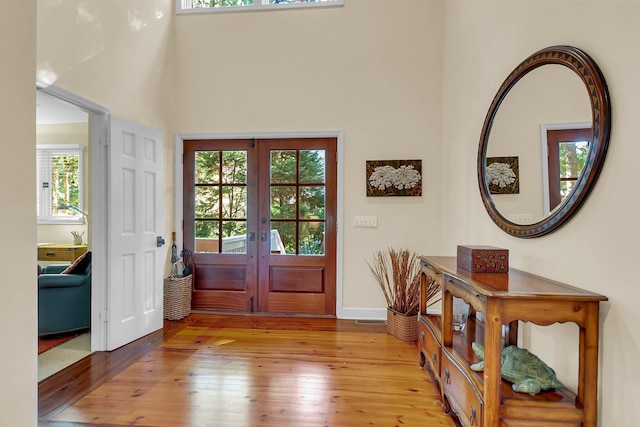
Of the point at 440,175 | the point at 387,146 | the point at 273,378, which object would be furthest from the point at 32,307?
the point at 440,175

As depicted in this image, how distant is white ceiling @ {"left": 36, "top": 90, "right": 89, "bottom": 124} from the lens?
14.2 ft

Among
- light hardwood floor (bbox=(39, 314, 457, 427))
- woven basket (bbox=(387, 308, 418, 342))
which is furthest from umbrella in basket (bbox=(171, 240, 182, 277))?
woven basket (bbox=(387, 308, 418, 342))

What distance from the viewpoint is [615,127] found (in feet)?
4.37

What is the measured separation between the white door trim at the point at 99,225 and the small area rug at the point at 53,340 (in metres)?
0.42

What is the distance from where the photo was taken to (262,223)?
3.90m

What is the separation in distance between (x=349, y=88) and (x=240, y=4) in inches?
70.1

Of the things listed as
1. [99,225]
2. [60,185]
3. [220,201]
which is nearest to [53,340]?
[99,225]

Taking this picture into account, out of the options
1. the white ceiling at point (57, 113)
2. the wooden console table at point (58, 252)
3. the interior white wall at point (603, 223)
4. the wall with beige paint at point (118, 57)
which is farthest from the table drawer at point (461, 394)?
the wooden console table at point (58, 252)

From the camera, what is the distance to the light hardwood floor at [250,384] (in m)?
1.99

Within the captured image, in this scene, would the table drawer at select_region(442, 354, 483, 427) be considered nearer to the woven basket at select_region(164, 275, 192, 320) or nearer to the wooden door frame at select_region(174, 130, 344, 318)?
the wooden door frame at select_region(174, 130, 344, 318)

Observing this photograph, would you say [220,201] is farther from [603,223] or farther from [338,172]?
[603,223]

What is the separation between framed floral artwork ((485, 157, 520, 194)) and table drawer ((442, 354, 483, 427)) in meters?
1.12

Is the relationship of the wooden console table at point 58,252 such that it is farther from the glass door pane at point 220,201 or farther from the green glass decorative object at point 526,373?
the green glass decorative object at point 526,373

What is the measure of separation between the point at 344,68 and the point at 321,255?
216cm
